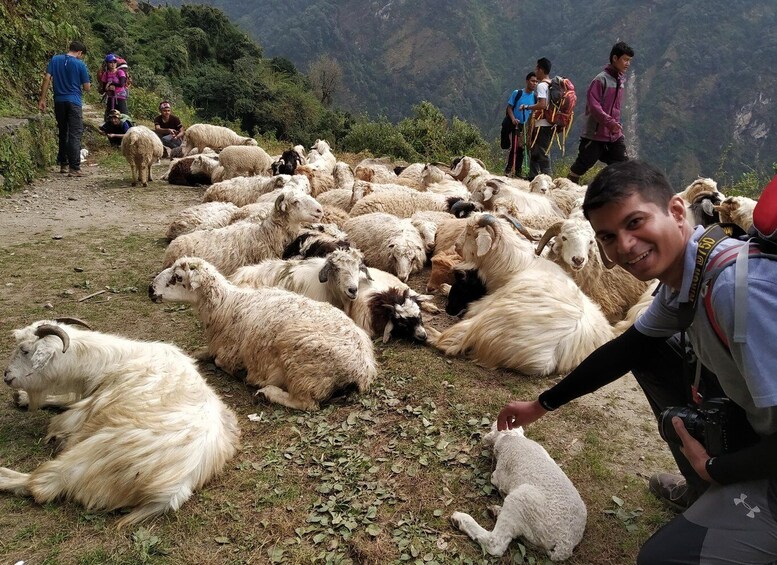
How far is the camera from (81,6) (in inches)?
1109

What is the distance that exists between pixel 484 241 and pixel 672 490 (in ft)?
10.0

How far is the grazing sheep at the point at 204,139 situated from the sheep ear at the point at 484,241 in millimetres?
10490

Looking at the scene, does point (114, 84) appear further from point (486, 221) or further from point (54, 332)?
point (54, 332)

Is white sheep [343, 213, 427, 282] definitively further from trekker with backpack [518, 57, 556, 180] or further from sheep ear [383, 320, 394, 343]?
trekker with backpack [518, 57, 556, 180]

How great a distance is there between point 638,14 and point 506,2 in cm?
2717

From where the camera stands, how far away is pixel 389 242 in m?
6.49

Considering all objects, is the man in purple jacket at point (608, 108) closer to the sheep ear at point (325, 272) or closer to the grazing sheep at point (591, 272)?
the grazing sheep at point (591, 272)

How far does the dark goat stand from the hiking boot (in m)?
2.71

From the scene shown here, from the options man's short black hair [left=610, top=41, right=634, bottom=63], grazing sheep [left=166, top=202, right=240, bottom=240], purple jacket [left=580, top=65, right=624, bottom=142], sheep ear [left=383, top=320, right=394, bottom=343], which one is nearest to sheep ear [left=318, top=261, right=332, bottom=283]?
sheep ear [left=383, top=320, right=394, bottom=343]

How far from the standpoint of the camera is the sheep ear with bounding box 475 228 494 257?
17.4 ft

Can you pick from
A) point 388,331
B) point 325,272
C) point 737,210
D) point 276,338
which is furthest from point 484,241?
point 737,210

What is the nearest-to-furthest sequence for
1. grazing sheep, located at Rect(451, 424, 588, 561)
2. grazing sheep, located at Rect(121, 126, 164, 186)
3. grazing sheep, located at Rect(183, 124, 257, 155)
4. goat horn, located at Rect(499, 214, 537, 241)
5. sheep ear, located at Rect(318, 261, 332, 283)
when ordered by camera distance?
grazing sheep, located at Rect(451, 424, 588, 561) → sheep ear, located at Rect(318, 261, 332, 283) → goat horn, located at Rect(499, 214, 537, 241) → grazing sheep, located at Rect(121, 126, 164, 186) → grazing sheep, located at Rect(183, 124, 257, 155)

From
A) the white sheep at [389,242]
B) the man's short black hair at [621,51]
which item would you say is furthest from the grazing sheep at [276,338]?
the man's short black hair at [621,51]

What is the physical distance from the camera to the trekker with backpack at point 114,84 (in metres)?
13.8
